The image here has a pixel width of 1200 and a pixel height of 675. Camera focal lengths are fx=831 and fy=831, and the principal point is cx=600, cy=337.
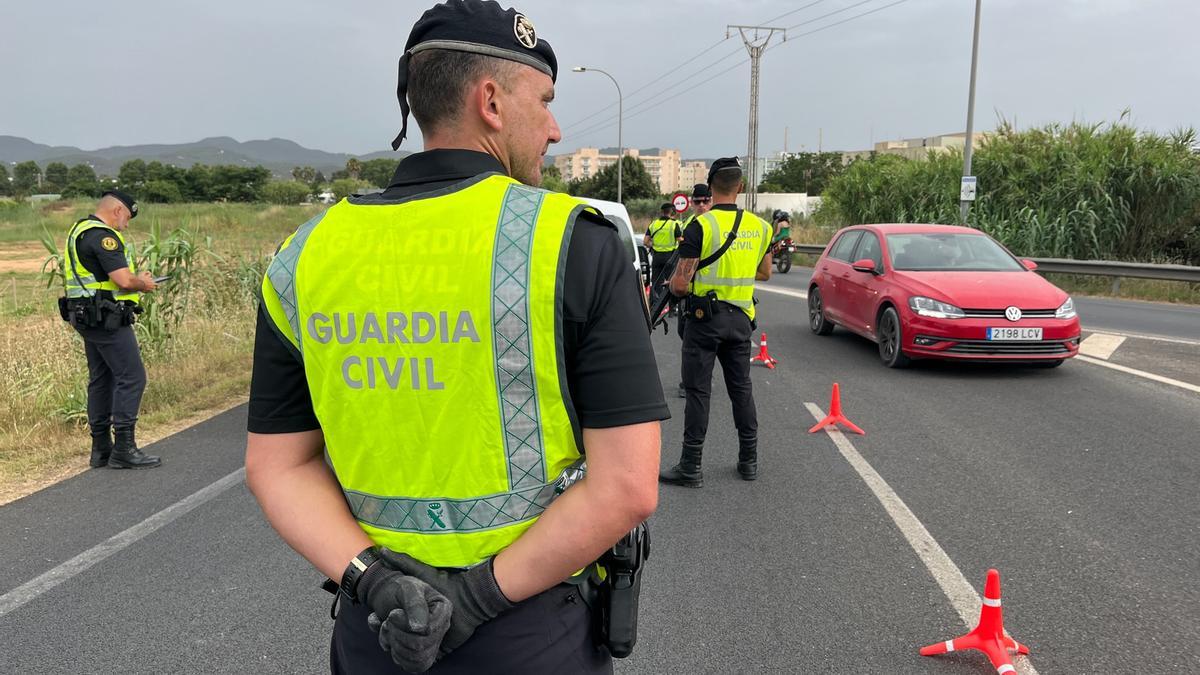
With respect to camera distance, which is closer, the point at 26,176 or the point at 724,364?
the point at 724,364

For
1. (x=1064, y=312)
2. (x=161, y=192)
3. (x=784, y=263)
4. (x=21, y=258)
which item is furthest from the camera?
(x=161, y=192)

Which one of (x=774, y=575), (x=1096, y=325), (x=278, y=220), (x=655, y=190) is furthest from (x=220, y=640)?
(x=655, y=190)

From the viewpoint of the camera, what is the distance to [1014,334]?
323 inches

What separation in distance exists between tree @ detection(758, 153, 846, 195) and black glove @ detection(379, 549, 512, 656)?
98.0m

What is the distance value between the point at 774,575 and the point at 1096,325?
10.6 meters

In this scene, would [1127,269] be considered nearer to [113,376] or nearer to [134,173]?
[113,376]

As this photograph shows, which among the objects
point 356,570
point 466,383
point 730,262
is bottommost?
point 356,570

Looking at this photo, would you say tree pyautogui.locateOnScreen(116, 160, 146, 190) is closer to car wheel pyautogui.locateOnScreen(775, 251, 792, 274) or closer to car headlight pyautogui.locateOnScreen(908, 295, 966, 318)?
car wheel pyautogui.locateOnScreen(775, 251, 792, 274)

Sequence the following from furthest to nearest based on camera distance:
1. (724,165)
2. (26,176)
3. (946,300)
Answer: (26,176), (946,300), (724,165)

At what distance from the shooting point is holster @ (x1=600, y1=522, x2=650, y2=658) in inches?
57.4

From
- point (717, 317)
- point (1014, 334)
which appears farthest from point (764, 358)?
point (717, 317)

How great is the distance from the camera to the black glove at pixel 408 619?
1.28 meters

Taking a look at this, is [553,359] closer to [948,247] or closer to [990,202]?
[948,247]

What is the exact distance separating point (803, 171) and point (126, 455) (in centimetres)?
10029
